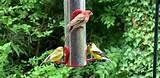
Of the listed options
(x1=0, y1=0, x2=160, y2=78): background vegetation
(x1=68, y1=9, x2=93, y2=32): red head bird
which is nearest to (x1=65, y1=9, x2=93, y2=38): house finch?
(x1=68, y1=9, x2=93, y2=32): red head bird

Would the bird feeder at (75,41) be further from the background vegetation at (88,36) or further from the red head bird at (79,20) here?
the background vegetation at (88,36)

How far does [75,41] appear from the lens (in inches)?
94.6

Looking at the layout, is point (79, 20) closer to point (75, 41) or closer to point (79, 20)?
point (79, 20)

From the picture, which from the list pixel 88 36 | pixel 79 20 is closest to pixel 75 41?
pixel 79 20

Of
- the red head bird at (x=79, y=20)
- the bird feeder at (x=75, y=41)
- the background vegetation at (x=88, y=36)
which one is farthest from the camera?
the background vegetation at (x=88, y=36)

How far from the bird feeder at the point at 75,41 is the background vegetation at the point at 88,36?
64 cm

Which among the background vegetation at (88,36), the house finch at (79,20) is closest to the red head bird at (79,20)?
the house finch at (79,20)

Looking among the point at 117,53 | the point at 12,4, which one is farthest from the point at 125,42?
the point at 12,4

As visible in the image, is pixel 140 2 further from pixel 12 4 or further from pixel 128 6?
pixel 12 4

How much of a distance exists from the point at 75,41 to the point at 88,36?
132 centimetres

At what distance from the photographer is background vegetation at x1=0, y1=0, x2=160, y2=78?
121 inches

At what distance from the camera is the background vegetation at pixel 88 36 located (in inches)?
121

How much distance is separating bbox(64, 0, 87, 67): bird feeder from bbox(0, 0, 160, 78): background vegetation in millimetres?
643

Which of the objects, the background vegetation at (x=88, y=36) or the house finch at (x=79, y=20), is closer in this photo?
the house finch at (x=79, y=20)
